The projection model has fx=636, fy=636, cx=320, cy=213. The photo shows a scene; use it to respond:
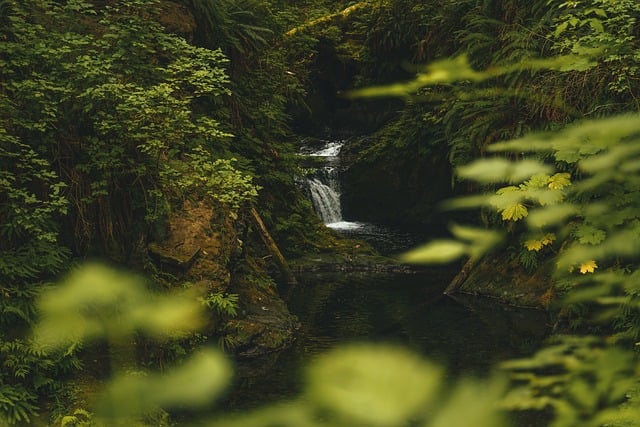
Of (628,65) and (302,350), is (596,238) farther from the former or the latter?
(302,350)

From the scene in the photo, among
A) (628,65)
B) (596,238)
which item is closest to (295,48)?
(628,65)

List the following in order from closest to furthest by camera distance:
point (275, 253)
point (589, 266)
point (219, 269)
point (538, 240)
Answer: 1. point (538, 240)
2. point (589, 266)
3. point (219, 269)
4. point (275, 253)

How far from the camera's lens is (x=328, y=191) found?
1695 centimetres

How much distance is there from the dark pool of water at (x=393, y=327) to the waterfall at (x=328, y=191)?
4.80 meters

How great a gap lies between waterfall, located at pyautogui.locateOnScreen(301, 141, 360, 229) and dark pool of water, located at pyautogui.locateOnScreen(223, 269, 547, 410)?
4804 millimetres

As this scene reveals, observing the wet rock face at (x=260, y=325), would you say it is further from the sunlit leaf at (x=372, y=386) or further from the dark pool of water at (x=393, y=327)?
the sunlit leaf at (x=372, y=386)

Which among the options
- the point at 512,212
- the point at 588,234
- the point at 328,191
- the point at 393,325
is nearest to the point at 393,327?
the point at 393,325

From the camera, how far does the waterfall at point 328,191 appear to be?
648 inches

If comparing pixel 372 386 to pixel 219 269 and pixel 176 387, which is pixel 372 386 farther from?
pixel 219 269

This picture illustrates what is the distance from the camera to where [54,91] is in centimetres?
659

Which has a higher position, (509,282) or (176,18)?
(176,18)

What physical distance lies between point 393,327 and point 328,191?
8.46 metres

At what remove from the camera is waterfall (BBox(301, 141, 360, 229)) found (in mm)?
16469

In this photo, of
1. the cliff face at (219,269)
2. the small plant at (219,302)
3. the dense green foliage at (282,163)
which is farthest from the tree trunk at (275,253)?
the small plant at (219,302)
